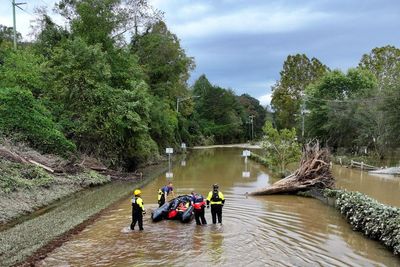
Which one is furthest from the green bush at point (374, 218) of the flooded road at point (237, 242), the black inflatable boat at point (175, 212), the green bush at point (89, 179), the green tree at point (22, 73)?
the green tree at point (22, 73)

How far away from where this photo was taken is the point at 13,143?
80.9 ft

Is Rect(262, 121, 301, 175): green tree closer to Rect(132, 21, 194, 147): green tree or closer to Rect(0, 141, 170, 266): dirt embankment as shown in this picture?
Rect(0, 141, 170, 266): dirt embankment

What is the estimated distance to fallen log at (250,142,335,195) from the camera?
24547 millimetres

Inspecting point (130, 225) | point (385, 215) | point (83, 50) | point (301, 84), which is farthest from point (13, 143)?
point (301, 84)

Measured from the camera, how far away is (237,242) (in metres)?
13.5

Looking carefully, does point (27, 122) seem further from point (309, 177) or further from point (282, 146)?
point (282, 146)

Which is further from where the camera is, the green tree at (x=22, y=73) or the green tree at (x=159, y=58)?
the green tree at (x=159, y=58)

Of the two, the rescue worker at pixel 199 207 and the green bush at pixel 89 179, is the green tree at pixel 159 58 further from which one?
the rescue worker at pixel 199 207

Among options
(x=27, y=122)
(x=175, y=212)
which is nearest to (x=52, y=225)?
(x=175, y=212)

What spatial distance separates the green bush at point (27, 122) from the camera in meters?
25.3

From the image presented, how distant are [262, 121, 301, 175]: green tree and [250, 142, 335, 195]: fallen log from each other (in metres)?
9.80

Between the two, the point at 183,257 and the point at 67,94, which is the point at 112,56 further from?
the point at 183,257

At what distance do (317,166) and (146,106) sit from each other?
546 inches

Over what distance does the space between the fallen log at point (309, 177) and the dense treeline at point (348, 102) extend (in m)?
15.7
